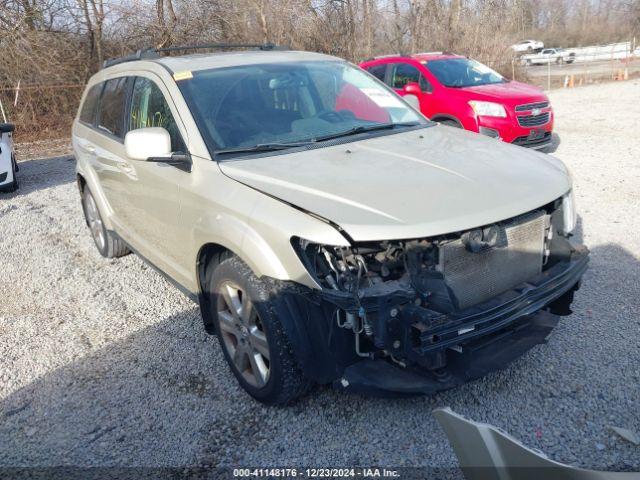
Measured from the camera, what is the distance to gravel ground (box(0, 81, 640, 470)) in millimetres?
2904

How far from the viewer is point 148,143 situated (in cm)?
336

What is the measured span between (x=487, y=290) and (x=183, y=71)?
2.48 m

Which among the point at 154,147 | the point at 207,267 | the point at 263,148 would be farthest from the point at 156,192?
the point at 263,148

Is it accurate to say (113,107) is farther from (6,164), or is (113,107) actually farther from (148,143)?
(6,164)

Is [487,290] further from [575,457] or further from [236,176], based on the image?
[236,176]

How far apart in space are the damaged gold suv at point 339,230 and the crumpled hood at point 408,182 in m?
0.01

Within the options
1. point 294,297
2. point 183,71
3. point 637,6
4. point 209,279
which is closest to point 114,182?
point 183,71

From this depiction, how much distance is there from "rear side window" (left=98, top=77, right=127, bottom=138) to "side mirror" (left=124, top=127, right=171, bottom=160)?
121 centimetres

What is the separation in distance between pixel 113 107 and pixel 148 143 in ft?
5.54

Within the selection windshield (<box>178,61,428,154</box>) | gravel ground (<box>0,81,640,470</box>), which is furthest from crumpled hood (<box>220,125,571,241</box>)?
gravel ground (<box>0,81,640,470</box>)

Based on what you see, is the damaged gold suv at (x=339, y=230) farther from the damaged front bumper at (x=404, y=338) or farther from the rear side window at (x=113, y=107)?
the rear side window at (x=113, y=107)

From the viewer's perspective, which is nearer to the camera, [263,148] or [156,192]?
[263,148]

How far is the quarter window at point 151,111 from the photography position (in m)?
3.64

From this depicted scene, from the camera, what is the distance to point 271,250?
9.06ft
